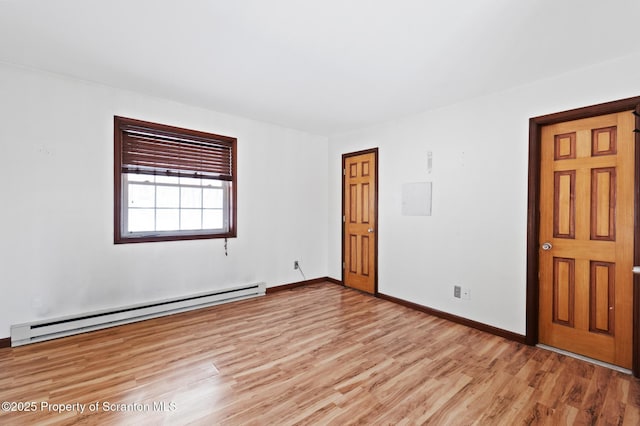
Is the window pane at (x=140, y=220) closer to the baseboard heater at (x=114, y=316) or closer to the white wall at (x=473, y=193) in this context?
the baseboard heater at (x=114, y=316)

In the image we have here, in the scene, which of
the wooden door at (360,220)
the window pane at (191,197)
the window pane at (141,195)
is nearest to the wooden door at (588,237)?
the wooden door at (360,220)

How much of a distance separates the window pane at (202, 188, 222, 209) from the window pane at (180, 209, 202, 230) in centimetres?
15

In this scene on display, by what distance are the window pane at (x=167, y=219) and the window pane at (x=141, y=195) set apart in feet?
0.53

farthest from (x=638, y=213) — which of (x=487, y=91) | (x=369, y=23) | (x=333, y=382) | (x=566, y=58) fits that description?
(x=333, y=382)

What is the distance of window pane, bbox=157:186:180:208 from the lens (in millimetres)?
3744

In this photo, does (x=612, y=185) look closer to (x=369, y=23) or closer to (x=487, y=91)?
(x=487, y=91)

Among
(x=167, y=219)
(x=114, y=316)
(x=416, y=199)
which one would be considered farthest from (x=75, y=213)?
(x=416, y=199)

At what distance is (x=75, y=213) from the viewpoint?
10.2ft

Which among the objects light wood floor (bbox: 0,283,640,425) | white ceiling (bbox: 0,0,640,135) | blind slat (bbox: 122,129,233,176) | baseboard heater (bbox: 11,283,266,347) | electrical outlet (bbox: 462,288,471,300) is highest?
white ceiling (bbox: 0,0,640,135)

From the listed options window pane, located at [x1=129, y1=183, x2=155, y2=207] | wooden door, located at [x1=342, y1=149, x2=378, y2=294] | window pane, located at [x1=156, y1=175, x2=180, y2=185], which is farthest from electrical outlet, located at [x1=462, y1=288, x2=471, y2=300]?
window pane, located at [x1=129, y1=183, x2=155, y2=207]

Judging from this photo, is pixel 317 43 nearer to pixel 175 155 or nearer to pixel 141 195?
pixel 175 155

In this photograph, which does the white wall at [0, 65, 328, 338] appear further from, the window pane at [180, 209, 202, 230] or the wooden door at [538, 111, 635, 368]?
the wooden door at [538, 111, 635, 368]

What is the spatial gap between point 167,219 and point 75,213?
3.03ft

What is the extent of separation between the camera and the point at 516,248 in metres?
3.08
